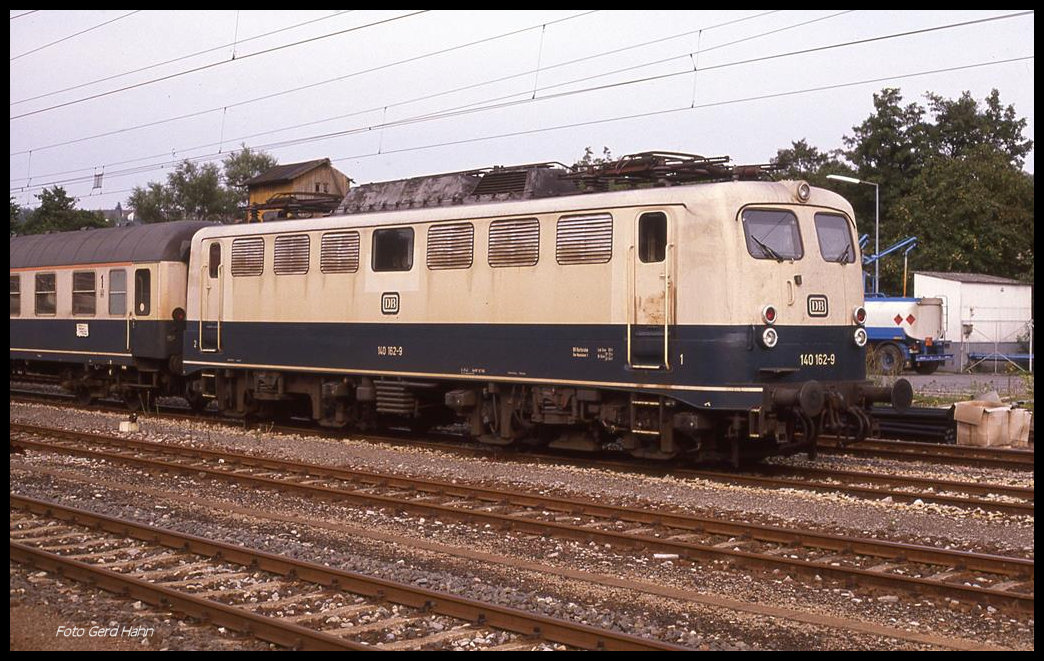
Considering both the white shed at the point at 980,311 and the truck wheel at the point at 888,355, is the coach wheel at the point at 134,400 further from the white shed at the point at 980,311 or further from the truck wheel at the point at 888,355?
the white shed at the point at 980,311

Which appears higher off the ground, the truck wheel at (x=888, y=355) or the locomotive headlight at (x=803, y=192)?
the locomotive headlight at (x=803, y=192)

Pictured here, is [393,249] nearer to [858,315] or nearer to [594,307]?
[594,307]

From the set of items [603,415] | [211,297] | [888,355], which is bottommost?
[603,415]

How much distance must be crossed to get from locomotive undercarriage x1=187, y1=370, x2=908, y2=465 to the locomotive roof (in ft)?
13.0

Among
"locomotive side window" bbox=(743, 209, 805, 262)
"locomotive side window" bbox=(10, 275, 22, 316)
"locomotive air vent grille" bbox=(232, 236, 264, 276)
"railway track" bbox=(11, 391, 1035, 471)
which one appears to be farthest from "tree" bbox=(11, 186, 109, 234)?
"locomotive side window" bbox=(743, 209, 805, 262)

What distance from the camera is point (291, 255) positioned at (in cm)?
1681

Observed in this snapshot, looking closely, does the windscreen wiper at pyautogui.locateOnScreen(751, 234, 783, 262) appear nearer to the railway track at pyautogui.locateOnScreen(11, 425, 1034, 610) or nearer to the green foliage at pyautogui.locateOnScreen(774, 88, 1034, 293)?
the railway track at pyautogui.locateOnScreen(11, 425, 1034, 610)

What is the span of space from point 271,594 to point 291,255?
9490 millimetres

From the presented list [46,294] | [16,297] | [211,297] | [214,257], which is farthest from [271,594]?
[16,297]

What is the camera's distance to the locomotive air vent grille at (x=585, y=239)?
13.0 m

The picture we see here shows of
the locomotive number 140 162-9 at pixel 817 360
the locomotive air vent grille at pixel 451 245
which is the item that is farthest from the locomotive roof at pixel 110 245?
the locomotive number 140 162-9 at pixel 817 360

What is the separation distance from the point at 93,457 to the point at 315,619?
29.3ft

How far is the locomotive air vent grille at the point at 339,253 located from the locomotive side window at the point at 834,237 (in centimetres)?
645

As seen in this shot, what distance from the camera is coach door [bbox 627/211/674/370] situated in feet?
40.9
